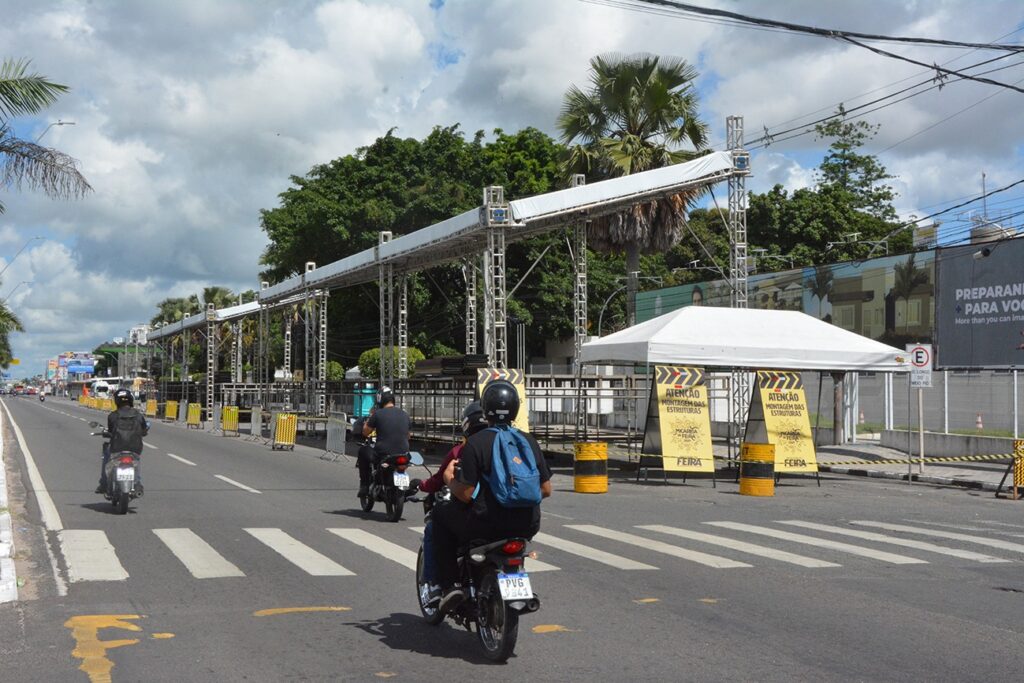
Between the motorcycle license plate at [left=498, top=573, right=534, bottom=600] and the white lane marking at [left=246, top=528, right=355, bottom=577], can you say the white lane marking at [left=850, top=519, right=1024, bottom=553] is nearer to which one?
the white lane marking at [left=246, top=528, right=355, bottom=577]

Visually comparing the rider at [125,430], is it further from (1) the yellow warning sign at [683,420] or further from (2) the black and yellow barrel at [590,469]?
(1) the yellow warning sign at [683,420]

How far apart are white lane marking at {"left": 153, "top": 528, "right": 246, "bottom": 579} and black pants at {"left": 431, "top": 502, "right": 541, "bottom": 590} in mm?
3421

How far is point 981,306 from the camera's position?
1583 inches

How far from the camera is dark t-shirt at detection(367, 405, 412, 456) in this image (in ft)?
46.8

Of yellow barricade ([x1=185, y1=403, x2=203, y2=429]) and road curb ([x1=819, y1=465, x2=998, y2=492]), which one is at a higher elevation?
yellow barricade ([x1=185, y1=403, x2=203, y2=429])

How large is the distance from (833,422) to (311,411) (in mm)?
17636

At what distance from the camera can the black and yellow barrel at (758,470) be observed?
62.8 feet

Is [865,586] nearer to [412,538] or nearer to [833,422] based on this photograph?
[412,538]

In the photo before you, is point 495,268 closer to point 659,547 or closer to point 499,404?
point 659,547

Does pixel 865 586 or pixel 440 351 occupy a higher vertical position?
pixel 440 351

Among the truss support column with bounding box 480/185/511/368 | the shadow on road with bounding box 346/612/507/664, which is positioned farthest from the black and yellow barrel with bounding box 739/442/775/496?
the shadow on road with bounding box 346/612/507/664

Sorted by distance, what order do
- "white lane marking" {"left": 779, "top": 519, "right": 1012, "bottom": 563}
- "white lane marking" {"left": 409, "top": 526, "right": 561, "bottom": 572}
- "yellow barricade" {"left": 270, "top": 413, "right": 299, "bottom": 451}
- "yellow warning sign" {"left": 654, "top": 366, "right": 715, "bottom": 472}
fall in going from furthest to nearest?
"yellow barricade" {"left": 270, "top": 413, "right": 299, "bottom": 451}
"yellow warning sign" {"left": 654, "top": 366, "right": 715, "bottom": 472}
"white lane marking" {"left": 779, "top": 519, "right": 1012, "bottom": 563}
"white lane marking" {"left": 409, "top": 526, "right": 561, "bottom": 572}

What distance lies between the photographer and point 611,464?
2520cm

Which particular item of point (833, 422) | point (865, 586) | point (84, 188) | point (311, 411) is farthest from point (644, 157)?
point (865, 586)
